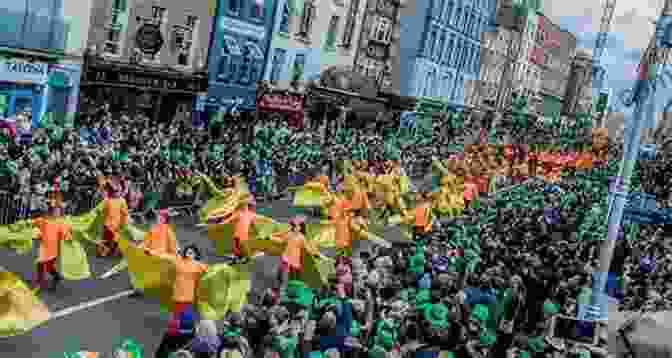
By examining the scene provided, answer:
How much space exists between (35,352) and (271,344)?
12.5 feet

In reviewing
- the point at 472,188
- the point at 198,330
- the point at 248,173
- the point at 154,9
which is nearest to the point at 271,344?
the point at 198,330

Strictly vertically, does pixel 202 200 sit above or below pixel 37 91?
below

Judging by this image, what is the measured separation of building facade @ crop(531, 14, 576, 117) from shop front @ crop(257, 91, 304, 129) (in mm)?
48252

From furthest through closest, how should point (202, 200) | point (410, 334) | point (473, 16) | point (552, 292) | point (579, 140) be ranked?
point (579, 140) → point (473, 16) → point (202, 200) → point (552, 292) → point (410, 334)

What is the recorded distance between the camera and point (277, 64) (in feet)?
127

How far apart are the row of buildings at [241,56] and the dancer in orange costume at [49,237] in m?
12.5

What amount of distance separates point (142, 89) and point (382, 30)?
23049mm

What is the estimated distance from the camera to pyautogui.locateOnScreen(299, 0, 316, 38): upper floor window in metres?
39.5

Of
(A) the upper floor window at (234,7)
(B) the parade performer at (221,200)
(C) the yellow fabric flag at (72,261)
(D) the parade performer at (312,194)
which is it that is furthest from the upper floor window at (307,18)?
(C) the yellow fabric flag at (72,261)

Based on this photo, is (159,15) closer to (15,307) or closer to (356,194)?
(356,194)

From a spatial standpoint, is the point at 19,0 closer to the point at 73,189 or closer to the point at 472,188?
the point at 73,189

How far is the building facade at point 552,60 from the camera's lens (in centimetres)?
8606

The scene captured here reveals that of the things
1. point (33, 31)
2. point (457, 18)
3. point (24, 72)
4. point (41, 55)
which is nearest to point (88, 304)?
point (24, 72)

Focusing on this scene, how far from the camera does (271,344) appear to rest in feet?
27.8
